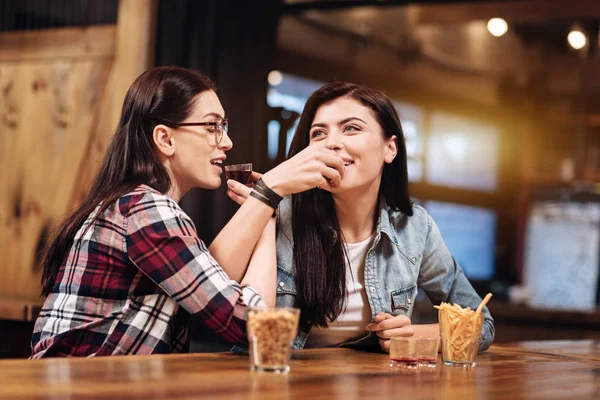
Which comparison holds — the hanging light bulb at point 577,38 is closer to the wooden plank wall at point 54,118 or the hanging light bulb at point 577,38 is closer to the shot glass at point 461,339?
the wooden plank wall at point 54,118

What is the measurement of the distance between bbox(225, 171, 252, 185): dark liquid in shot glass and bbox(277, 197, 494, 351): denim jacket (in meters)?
0.26

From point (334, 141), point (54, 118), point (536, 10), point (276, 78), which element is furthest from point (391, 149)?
point (536, 10)

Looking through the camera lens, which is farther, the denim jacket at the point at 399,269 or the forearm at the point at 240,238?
the denim jacket at the point at 399,269

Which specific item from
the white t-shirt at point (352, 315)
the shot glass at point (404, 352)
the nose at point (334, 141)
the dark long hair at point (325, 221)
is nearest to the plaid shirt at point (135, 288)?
the shot glass at point (404, 352)

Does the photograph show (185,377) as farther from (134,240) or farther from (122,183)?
(122,183)

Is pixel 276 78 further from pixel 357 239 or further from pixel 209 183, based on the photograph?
pixel 209 183

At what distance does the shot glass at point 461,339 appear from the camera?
190cm

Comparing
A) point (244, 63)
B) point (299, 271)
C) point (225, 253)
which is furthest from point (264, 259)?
point (244, 63)

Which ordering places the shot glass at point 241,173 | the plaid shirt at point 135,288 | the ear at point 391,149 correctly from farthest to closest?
the ear at point 391,149
the shot glass at point 241,173
the plaid shirt at point 135,288

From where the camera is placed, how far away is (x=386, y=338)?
210cm

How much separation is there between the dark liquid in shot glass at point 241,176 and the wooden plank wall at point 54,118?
183 cm

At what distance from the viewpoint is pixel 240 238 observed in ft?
6.44

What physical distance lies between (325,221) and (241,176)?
373 millimetres

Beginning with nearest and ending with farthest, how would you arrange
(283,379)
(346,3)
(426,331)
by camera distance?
(283,379) < (426,331) < (346,3)
